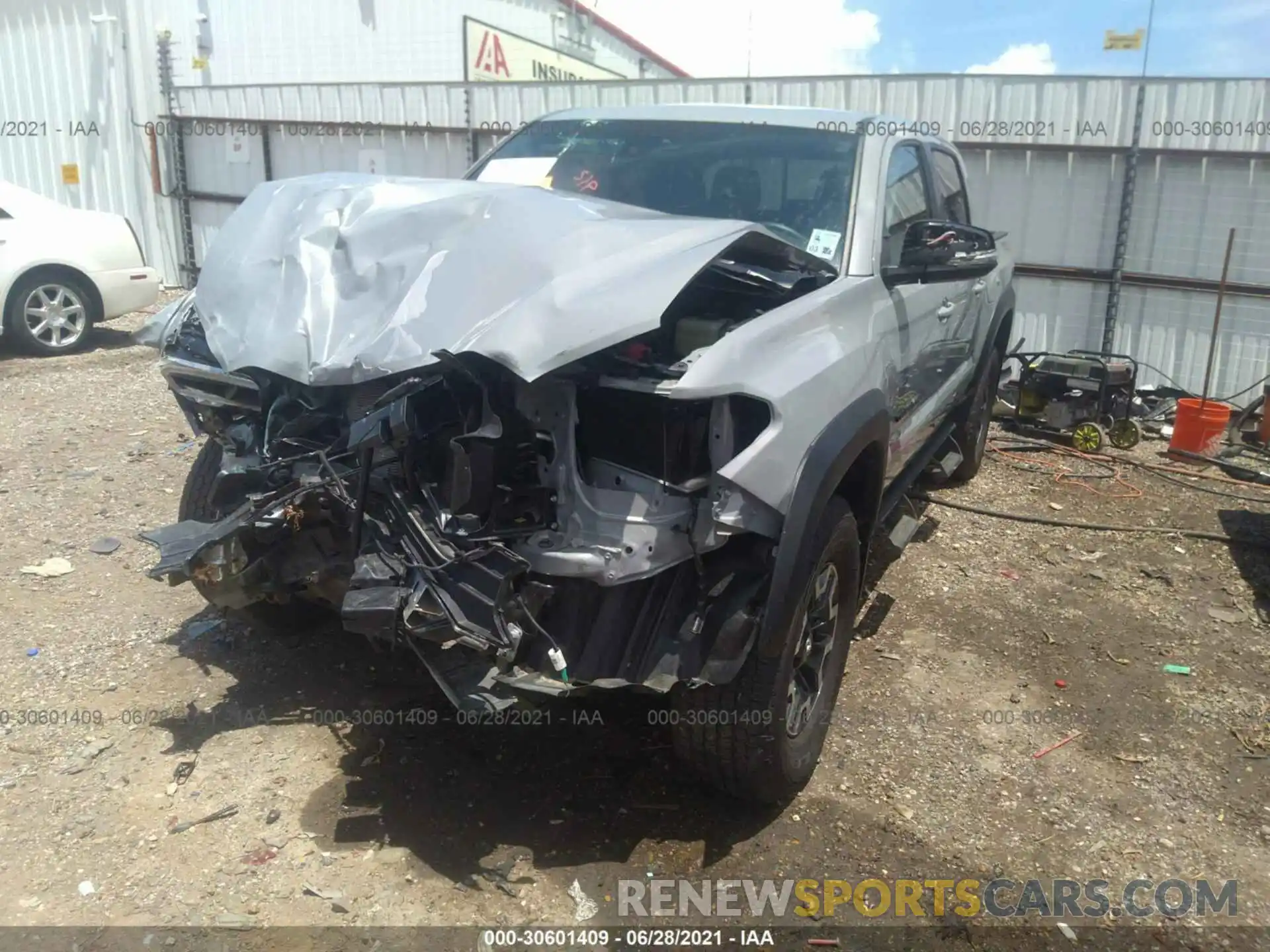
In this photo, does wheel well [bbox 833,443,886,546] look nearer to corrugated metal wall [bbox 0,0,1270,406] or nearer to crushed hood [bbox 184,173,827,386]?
crushed hood [bbox 184,173,827,386]

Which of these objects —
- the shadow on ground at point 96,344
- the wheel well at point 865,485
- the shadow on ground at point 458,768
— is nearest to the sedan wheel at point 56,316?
the shadow on ground at point 96,344

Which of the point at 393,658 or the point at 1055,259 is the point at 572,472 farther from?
the point at 1055,259

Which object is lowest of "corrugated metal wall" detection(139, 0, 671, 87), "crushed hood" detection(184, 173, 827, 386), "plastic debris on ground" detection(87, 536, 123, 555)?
"plastic debris on ground" detection(87, 536, 123, 555)

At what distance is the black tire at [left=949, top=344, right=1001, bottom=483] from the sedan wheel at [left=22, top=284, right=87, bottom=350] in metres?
7.86

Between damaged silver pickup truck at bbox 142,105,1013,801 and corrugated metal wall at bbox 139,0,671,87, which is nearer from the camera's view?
damaged silver pickup truck at bbox 142,105,1013,801

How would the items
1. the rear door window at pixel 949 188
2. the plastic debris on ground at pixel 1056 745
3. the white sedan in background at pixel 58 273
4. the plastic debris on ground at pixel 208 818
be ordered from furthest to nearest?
1. the white sedan in background at pixel 58 273
2. the rear door window at pixel 949 188
3. the plastic debris on ground at pixel 1056 745
4. the plastic debris on ground at pixel 208 818

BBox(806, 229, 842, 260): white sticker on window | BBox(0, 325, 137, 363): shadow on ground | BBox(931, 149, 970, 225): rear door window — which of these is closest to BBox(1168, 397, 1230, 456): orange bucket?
BBox(931, 149, 970, 225): rear door window

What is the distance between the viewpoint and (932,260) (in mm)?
3453

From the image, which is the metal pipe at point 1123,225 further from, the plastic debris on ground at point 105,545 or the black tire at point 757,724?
the plastic debris on ground at point 105,545

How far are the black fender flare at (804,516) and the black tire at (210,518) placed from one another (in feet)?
6.01

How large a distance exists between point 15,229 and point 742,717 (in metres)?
8.74

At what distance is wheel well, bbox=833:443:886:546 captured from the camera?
320 centimetres

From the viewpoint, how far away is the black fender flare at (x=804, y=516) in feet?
8.16

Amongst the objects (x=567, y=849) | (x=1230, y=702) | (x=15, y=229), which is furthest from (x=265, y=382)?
(x=15, y=229)
